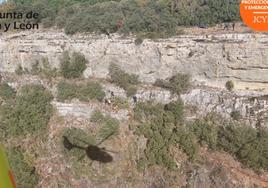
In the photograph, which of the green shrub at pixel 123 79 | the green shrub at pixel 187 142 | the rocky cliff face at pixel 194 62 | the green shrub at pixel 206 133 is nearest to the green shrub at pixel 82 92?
the rocky cliff face at pixel 194 62

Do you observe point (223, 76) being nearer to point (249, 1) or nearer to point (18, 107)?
point (249, 1)

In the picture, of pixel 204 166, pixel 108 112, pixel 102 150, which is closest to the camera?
pixel 204 166

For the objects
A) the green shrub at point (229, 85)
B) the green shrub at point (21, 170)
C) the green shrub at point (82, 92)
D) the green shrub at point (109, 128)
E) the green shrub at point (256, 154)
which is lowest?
the green shrub at point (21, 170)

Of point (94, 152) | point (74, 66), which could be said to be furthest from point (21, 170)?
point (74, 66)

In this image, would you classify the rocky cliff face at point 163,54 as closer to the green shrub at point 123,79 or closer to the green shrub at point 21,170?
the green shrub at point 123,79

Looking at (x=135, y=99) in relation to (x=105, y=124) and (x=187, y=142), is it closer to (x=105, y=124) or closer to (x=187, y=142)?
(x=105, y=124)

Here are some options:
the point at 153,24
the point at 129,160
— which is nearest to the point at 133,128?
the point at 129,160

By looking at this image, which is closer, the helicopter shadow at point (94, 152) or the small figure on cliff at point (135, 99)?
the helicopter shadow at point (94, 152)
